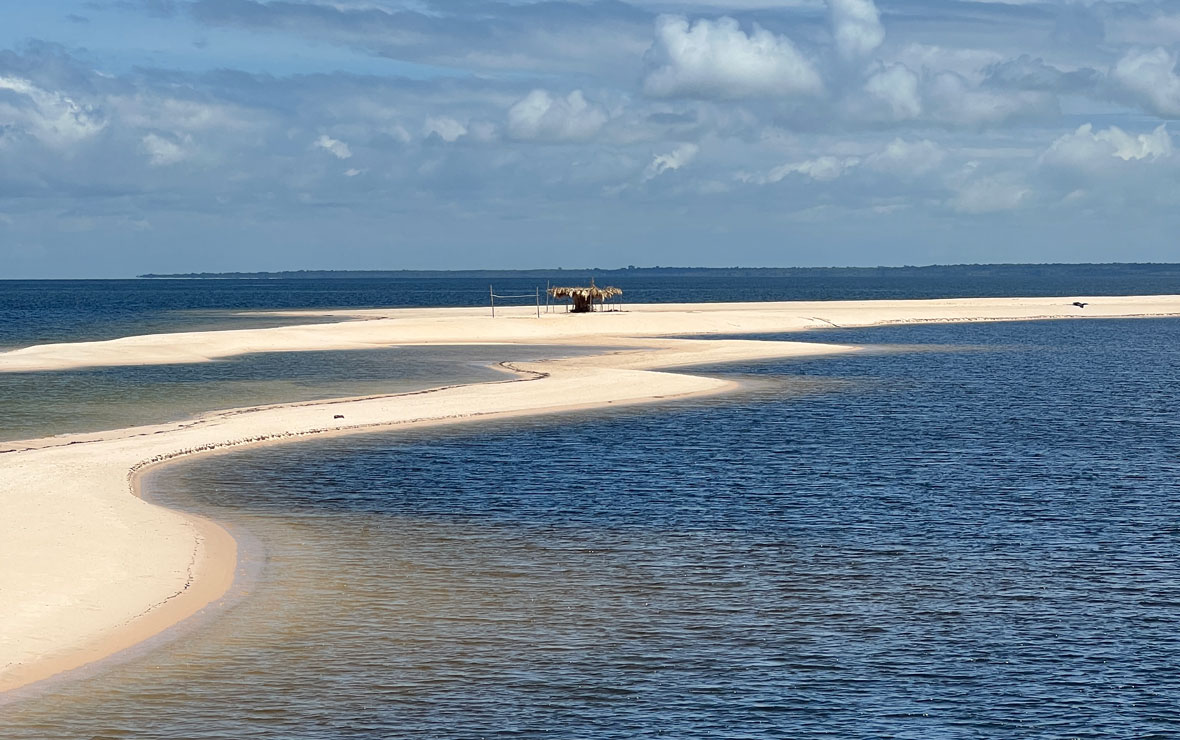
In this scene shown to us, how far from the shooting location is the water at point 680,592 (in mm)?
14312

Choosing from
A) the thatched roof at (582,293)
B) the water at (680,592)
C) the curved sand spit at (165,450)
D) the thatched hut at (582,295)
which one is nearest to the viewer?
the water at (680,592)

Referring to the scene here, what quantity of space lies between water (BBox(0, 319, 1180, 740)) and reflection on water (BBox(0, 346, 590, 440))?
31.4ft

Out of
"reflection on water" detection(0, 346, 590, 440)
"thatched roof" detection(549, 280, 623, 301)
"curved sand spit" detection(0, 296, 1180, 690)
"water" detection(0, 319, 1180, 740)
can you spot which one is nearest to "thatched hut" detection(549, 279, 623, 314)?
"thatched roof" detection(549, 280, 623, 301)

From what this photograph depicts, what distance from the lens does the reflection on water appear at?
4138 cm

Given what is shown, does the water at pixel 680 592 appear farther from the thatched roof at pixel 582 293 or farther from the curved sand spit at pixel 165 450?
the thatched roof at pixel 582 293

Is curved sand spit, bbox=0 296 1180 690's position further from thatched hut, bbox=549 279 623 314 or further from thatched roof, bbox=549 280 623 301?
thatched hut, bbox=549 279 623 314

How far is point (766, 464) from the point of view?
31844 mm

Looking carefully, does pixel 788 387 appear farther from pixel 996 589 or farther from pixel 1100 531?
pixel 996 589

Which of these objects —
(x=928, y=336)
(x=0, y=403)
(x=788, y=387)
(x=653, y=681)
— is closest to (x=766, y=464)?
(x=653, y=681)

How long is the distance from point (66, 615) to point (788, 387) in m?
37.2

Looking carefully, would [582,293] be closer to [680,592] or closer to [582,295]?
[582,295]

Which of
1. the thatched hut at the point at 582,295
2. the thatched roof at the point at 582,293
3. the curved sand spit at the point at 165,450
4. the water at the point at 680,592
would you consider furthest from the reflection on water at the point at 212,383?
the thatched hut at the point at 582,295

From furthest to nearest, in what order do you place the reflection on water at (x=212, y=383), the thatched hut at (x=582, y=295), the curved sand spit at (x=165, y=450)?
the thatched hut at (x=582, y=295) < the reflection on water at (x=212, y=383) < the curved sand spit at (x=165, y=450)

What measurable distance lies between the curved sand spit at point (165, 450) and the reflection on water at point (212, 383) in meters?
2.56
